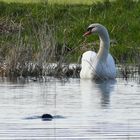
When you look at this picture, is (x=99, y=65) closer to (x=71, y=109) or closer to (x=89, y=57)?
(x=89, y=57)

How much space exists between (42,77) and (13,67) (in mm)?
520

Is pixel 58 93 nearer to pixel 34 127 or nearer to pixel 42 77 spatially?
pixel 42 77

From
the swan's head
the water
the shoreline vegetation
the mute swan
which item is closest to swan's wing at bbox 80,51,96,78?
the mute swan

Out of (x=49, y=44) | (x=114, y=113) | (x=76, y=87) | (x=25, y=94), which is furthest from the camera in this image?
(x=49, y=44)

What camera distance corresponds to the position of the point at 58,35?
949 inches

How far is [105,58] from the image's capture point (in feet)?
66.6

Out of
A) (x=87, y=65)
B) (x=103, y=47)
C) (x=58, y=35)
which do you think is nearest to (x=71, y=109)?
(x=87, y=65)

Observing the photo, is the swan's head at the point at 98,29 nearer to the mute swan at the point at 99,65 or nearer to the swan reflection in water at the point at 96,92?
the mute swan at the point at 99,65

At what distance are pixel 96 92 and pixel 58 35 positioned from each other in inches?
285

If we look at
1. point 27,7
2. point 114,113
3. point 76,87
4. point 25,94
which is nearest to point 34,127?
point 114,113

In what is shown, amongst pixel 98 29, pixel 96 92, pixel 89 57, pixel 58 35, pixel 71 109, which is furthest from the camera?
pixel 58 35

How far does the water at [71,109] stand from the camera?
1234 cm

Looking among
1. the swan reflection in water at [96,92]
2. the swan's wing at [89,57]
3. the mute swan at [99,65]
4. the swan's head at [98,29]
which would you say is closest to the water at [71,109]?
the swan reflection in water at [96,92]

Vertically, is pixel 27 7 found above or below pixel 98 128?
above
